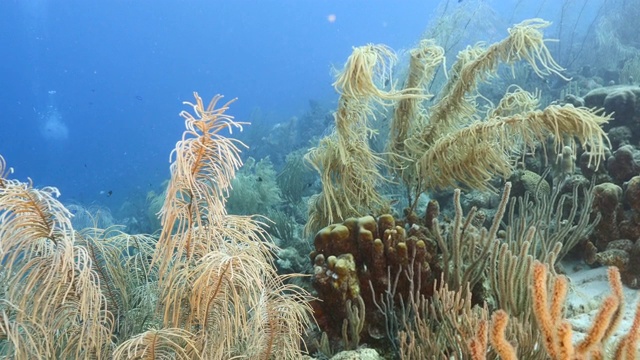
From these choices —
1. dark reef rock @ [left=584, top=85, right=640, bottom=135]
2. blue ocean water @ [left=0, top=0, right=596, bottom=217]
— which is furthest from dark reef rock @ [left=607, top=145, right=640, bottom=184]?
blue ocean water @ [left=0, top=0, right=596, bottom=217]

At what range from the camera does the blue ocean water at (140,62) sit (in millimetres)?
88188

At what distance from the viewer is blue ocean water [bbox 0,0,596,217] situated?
8819 cm

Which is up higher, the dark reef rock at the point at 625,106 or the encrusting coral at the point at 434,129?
Answer: the dark reef rock at the point at 625,106

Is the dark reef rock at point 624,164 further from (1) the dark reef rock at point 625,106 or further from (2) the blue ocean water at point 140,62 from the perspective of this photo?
(2) the blue ocean water at point 140,62

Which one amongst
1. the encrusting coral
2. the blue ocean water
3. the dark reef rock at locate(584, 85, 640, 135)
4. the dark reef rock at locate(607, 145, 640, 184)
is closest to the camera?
the encrusting coral

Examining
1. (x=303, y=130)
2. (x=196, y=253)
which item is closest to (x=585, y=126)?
(x=196, y=253)

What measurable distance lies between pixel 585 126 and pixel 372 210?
7.10 ft

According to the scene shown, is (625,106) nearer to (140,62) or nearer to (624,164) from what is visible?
(624,164)

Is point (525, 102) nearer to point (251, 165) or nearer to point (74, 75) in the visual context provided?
point (251, 165)

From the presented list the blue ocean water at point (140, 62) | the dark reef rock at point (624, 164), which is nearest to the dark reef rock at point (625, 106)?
the dark reef rock at point (624, 164)

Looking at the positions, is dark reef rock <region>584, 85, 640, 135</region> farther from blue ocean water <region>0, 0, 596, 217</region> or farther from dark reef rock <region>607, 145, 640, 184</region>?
blue ocean water <region>0, 0, 596, 217</region>

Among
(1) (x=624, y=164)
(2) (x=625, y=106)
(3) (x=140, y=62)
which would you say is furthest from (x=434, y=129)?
(3) (x=140, y=62)

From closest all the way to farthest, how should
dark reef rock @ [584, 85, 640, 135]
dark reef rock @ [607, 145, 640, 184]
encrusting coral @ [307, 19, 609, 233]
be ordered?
encrusting coral @ [307, 19, 609, 233] → dark reef rock @ [607, 145, 640, 184] → dark reef rock @ [584, 85, 640, 135]

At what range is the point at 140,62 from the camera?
116 m
